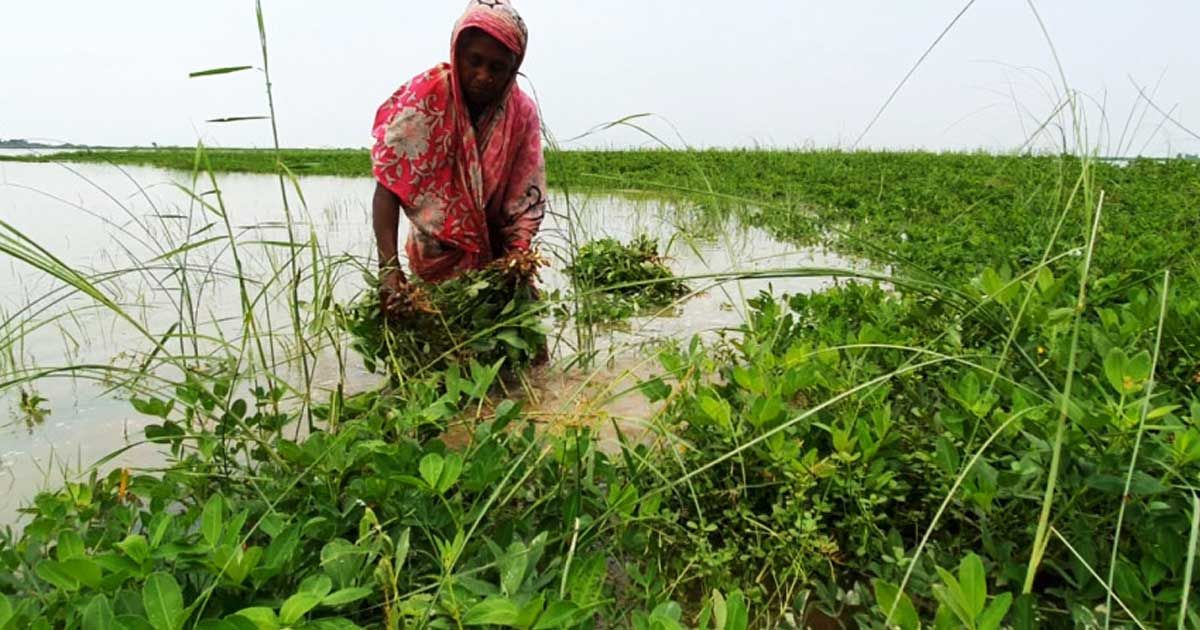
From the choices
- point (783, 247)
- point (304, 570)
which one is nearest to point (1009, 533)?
point (304, 570)

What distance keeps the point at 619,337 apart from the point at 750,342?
1.66 meters

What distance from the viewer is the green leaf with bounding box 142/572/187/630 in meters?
0.95

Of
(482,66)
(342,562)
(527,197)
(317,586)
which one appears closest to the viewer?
(317,586)

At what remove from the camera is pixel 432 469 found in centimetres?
123

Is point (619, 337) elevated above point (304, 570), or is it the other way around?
point (304, 570)

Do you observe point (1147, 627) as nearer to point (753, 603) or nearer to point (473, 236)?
point (753, 603)

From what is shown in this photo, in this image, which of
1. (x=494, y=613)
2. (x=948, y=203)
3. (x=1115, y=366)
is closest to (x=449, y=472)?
(x=494, y=613)

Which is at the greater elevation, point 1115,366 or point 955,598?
point 1115,366

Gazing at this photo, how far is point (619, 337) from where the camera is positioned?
3.72 m

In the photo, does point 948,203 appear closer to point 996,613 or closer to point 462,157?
point 462,157

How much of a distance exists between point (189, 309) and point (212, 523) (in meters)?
1.30

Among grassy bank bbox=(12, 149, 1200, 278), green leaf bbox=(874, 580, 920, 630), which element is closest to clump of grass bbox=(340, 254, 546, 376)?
grassy bank bbox=(12, 149, 1200, 278)

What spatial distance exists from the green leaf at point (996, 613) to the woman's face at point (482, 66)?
232cm

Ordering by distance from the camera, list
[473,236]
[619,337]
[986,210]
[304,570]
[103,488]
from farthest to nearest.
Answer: [986,210], [619,337], [473,236], [103,488], [304,570]
